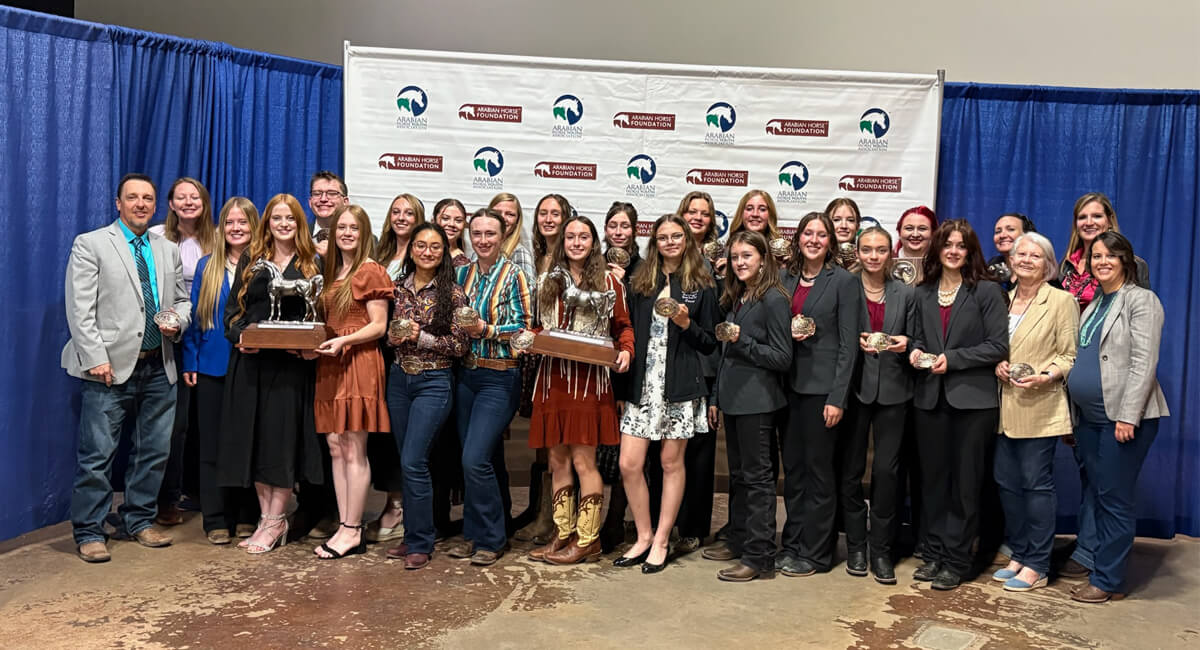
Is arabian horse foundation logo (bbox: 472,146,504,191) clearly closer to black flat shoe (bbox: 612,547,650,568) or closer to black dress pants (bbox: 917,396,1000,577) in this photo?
black flat shoe (bbox: 612,547,650,568)

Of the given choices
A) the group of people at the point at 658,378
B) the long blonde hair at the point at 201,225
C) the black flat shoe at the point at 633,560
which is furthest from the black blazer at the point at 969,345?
the long blonde hair at the point at 201,225

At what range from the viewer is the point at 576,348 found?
4.38 metres

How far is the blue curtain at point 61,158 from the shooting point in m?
4.82

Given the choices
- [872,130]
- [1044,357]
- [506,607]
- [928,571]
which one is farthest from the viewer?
[872,130]

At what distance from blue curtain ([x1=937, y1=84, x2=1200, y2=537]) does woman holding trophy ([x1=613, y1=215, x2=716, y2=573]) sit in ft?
7.96

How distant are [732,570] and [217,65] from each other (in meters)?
4.32

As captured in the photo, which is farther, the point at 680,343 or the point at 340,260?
the point at 340,260

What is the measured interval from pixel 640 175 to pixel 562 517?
247cm

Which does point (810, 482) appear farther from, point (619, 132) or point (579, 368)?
point (619, 132)

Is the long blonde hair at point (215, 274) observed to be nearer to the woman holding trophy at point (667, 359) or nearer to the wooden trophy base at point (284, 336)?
the wooden trophy base at point (284, 336)

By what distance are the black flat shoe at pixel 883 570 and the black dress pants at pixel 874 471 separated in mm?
32

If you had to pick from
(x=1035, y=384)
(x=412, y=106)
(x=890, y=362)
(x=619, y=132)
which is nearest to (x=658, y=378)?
(x=890, y=362)

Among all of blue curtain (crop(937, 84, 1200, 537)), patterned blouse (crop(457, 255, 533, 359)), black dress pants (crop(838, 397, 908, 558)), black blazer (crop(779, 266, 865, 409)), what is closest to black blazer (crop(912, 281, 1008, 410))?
black dress pants (crop(838, 397, 908, 558))

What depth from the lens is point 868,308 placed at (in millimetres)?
4719
